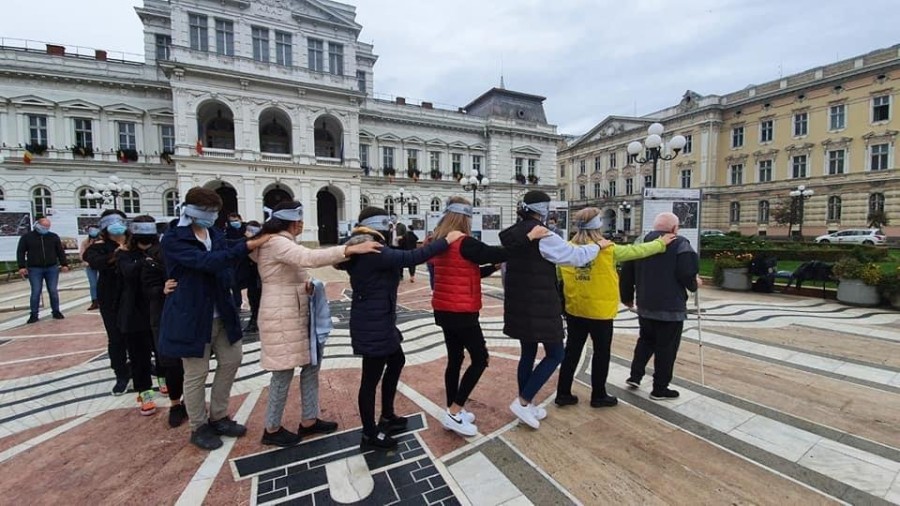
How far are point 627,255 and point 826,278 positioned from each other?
9577 mm

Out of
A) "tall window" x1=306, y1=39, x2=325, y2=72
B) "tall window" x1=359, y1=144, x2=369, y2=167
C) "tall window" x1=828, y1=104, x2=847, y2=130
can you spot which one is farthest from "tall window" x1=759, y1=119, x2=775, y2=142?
"tall window" x1=306, y1=39, x2=325, y2=72

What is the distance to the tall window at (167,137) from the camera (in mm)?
26875

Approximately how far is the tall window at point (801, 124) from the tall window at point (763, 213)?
6.43 m

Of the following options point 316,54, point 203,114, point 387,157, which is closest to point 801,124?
point 387,157

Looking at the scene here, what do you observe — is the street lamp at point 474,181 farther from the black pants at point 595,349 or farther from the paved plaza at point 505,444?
the black pants at point 595,349

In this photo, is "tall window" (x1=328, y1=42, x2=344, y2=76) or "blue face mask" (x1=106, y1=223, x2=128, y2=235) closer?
"blue face mask" (x1=106, y1=223, x2=128, y2=235)

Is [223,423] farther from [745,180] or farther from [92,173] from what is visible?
[745,180]

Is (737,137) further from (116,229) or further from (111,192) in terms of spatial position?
(111,192)

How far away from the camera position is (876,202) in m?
30.9

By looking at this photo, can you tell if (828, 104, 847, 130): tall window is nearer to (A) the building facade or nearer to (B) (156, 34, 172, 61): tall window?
(A) the building facade

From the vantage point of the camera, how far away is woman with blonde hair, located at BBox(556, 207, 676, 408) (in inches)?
140

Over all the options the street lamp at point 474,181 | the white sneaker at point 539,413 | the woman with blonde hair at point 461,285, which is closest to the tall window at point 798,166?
the street lamp at point 474,181

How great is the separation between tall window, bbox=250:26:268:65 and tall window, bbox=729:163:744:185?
4439cm

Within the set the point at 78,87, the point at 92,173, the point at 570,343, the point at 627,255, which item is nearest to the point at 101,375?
the point at 570,343
